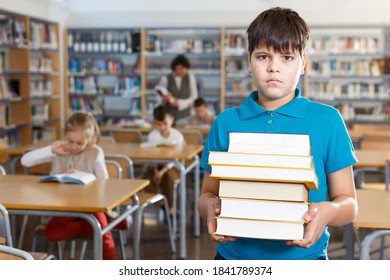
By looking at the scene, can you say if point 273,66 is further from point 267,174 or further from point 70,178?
point 70,178

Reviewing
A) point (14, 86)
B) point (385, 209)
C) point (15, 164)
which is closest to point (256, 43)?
point (385, 209)

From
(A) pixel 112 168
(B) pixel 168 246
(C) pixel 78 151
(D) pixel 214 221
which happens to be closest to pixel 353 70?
(B) pixel 168 246

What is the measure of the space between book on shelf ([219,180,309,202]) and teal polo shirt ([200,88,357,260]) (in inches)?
7.8

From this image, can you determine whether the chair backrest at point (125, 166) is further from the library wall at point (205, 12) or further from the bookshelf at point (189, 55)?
the library wall at point (205, 12)

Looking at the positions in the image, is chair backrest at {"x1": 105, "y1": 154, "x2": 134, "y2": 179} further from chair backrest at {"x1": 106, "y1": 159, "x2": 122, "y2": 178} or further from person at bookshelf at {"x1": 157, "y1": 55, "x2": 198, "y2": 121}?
person at bookshelf at {"x1": 157, "y1": 55, "x2": 198, "y2": 121}

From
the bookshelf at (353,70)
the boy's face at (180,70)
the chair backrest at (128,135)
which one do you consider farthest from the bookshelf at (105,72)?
the chair backrest at (128,135)

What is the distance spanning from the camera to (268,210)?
3.58 ft

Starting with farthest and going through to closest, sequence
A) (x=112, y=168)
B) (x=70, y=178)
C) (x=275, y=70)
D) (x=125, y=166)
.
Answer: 1. (x=125, y=166)
2. (x=112, y=168)
3. (x=70, y=178)
4. (x=275, y=70)

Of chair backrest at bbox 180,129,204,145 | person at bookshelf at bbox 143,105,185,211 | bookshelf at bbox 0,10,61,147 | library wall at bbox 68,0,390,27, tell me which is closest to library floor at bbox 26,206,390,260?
person at bookshelf at bbox 143,105,185,211

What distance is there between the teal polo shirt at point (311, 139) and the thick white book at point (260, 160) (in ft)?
0.71

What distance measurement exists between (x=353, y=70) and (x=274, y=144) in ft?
25.0

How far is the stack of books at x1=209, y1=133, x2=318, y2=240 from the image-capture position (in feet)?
3.53

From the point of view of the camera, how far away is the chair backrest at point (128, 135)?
541 cm
